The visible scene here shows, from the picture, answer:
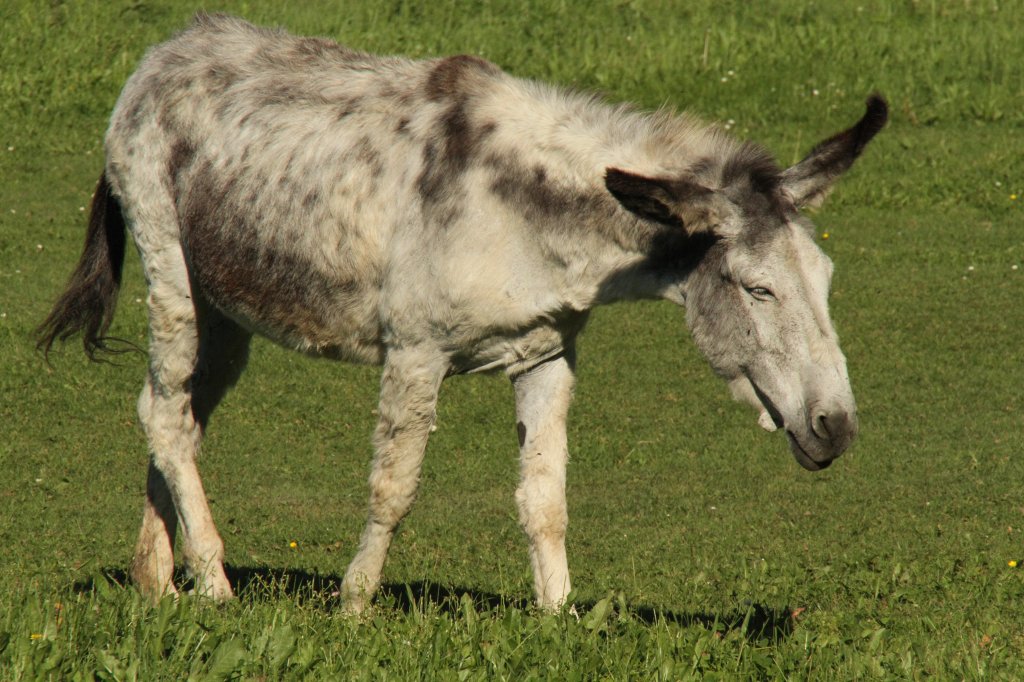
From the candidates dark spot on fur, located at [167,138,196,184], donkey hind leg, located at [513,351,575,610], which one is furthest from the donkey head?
dark spot on fur, located at [167,138,196,184]

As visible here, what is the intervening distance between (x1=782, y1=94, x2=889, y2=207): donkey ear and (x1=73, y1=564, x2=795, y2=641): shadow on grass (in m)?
1.52

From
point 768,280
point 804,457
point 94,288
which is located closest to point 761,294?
point 768,280

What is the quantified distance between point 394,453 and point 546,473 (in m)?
0.62

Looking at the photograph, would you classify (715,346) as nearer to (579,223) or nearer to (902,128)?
(579,223)

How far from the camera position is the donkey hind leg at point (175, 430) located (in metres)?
6.11

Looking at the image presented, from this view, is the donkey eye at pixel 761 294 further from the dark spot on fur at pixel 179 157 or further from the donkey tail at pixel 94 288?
the donkey tail at pixel 94 288

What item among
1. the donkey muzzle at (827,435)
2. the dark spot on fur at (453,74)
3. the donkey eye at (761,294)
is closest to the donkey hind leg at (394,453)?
the dark spot on fur at (453,74)

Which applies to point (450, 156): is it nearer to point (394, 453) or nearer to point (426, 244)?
point (426, 244)

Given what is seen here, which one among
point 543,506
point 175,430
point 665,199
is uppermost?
point 665,199

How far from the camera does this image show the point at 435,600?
6043mm

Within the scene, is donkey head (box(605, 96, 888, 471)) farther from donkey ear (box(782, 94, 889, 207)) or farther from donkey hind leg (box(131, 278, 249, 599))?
donkey hind leg (box(131, 278, 249, 599))

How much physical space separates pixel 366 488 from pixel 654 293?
3.42 meters

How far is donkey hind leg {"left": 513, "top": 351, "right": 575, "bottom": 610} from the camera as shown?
18.5 feet

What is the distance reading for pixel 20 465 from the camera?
8219mm
